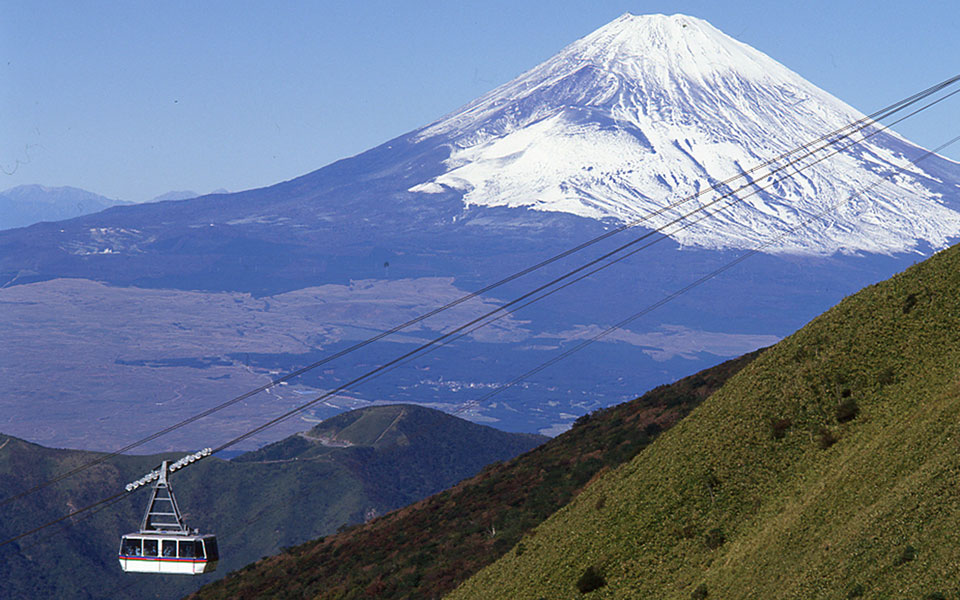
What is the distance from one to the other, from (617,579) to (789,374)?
36.5 feet

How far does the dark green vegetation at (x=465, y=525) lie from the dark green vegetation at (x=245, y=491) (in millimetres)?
53437

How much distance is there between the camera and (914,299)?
39.2 m

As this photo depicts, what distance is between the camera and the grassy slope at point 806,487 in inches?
994

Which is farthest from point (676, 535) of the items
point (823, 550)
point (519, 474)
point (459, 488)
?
point (459, 488)

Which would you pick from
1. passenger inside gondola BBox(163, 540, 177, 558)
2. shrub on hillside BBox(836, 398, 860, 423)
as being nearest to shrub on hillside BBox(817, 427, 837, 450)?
shrub on hillside BBox(836, 398, 860, 423)

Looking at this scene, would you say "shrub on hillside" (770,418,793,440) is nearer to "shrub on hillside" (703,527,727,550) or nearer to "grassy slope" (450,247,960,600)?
"grassy slope" (450,247,960,600)

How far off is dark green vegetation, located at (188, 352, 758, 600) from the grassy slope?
6256 mm

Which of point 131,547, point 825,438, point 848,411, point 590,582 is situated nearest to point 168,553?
point 131,547

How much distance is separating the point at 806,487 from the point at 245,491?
134192 millimetres

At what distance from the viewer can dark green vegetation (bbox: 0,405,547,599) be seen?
131 m

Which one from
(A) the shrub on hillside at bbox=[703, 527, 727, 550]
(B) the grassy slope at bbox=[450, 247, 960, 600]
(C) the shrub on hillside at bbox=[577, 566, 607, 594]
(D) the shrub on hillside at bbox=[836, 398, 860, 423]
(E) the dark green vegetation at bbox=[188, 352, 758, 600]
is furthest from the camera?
(E) the dark green vegetation at bbox=[188, 352, 758, 600]

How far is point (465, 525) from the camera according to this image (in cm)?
5744

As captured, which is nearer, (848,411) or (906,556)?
(906,556)

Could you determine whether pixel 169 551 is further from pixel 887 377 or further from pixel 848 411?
pixel 887 377
